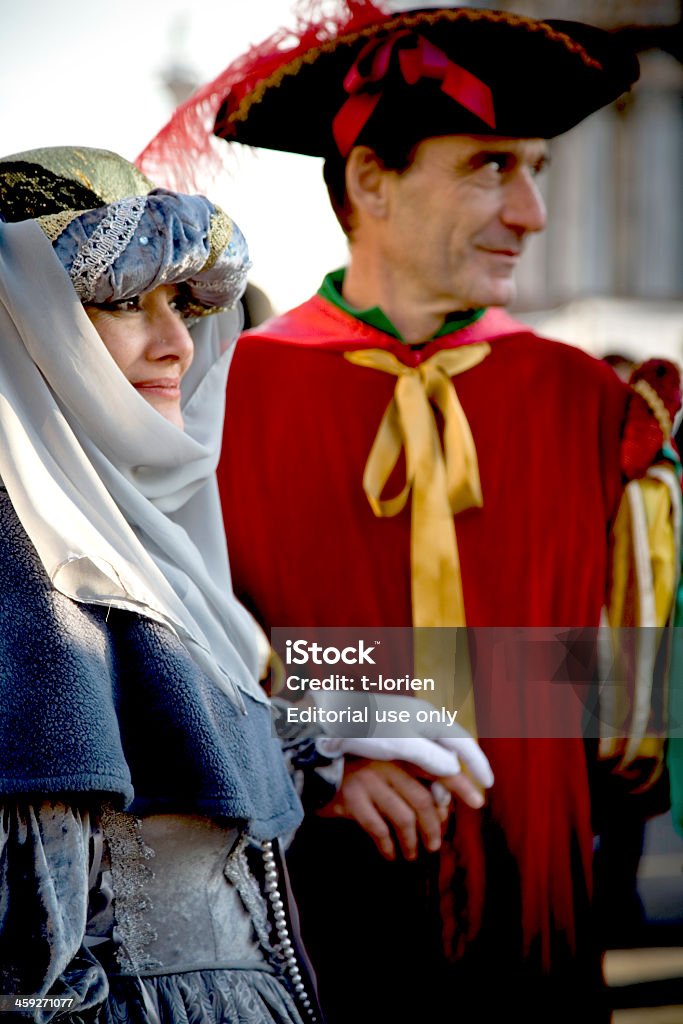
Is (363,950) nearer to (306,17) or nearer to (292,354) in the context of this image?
(292,354)

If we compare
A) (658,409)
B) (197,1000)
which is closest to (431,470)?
(658,409)

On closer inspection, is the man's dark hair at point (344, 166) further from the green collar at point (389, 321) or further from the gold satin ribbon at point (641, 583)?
the gold satin ribbon at point (641, 583)

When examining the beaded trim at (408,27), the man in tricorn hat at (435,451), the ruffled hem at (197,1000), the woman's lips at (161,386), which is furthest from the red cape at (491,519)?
the ruffled hem at (197,1000)

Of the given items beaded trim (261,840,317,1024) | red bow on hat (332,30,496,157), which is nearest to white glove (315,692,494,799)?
beaded trim (261,840,317,1024)

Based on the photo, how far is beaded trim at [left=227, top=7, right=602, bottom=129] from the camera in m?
1.85

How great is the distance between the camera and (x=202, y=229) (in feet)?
4.36

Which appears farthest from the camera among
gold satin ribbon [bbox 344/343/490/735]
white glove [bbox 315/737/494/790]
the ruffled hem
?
gold satin ribbon [bbox 344/343/490/735]

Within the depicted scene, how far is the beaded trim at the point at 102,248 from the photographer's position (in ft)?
4.14

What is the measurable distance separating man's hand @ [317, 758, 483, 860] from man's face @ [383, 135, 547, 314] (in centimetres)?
70

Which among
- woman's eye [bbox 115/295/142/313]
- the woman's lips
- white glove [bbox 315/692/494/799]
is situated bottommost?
white glove [bbox 315/692/494/799]

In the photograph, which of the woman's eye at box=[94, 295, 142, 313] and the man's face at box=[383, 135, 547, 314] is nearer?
the woman's eye at box=[94, 295, 142, 313]

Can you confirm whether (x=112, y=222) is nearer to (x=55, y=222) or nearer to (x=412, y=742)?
(x=55, y=222)

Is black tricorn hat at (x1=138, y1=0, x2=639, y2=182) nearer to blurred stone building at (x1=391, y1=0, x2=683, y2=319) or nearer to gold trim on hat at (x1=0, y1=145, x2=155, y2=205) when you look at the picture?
blurred stone building at (x1=391, y1=0, x2=683, y2=319)

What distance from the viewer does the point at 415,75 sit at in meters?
1.85
